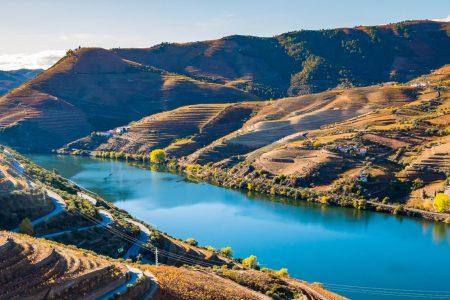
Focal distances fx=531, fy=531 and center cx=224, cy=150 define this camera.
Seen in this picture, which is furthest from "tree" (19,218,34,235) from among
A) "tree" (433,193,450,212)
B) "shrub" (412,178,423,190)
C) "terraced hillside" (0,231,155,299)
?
"shrub" (412,178,423,190)

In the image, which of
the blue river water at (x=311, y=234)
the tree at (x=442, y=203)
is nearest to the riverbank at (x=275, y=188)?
the tree at (x=442, y=203)

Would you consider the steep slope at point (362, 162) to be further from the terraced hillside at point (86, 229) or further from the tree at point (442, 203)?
the terraced hillside at point (86, 229)

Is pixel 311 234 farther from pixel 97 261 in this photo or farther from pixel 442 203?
pixel 97 261

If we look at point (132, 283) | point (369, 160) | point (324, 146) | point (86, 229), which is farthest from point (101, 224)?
point (324, 146)

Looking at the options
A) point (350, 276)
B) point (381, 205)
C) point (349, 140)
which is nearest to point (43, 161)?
point (349, 140)

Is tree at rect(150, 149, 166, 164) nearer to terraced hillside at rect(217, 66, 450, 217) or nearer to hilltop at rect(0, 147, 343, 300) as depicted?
terraced hillside at rect(217, 66, 450, 217)
